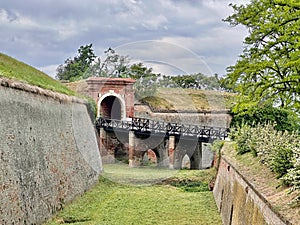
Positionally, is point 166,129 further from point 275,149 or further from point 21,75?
point 275,149

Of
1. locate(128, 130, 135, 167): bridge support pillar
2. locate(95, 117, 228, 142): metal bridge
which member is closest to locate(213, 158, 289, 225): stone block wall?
locate(95, 117, 228, 142): metal bridge

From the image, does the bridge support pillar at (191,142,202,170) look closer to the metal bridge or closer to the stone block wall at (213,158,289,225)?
the metal bridge

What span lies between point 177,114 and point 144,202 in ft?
75.6

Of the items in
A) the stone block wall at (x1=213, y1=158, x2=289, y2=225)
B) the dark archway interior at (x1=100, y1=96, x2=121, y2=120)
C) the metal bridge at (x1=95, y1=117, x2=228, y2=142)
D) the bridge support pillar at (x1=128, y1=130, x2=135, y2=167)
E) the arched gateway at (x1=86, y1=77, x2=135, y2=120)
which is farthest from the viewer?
the dark archway interior at (x1=100, y1=96, x2=121, y2=120)

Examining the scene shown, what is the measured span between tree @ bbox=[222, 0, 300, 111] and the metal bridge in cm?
905

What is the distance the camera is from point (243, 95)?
16.3 meters

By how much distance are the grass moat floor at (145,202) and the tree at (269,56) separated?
4394 mm

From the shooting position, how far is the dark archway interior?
3341 cm

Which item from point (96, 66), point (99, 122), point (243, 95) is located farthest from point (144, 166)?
point (96, 66)

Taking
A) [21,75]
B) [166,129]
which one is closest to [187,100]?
[166,129]

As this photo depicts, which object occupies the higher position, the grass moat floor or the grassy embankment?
the grassy embankment

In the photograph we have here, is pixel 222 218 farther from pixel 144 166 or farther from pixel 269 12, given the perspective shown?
pixel 144 166

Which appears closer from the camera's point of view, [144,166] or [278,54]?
[278,54]

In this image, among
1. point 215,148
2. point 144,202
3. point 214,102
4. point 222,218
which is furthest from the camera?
point 214,102
